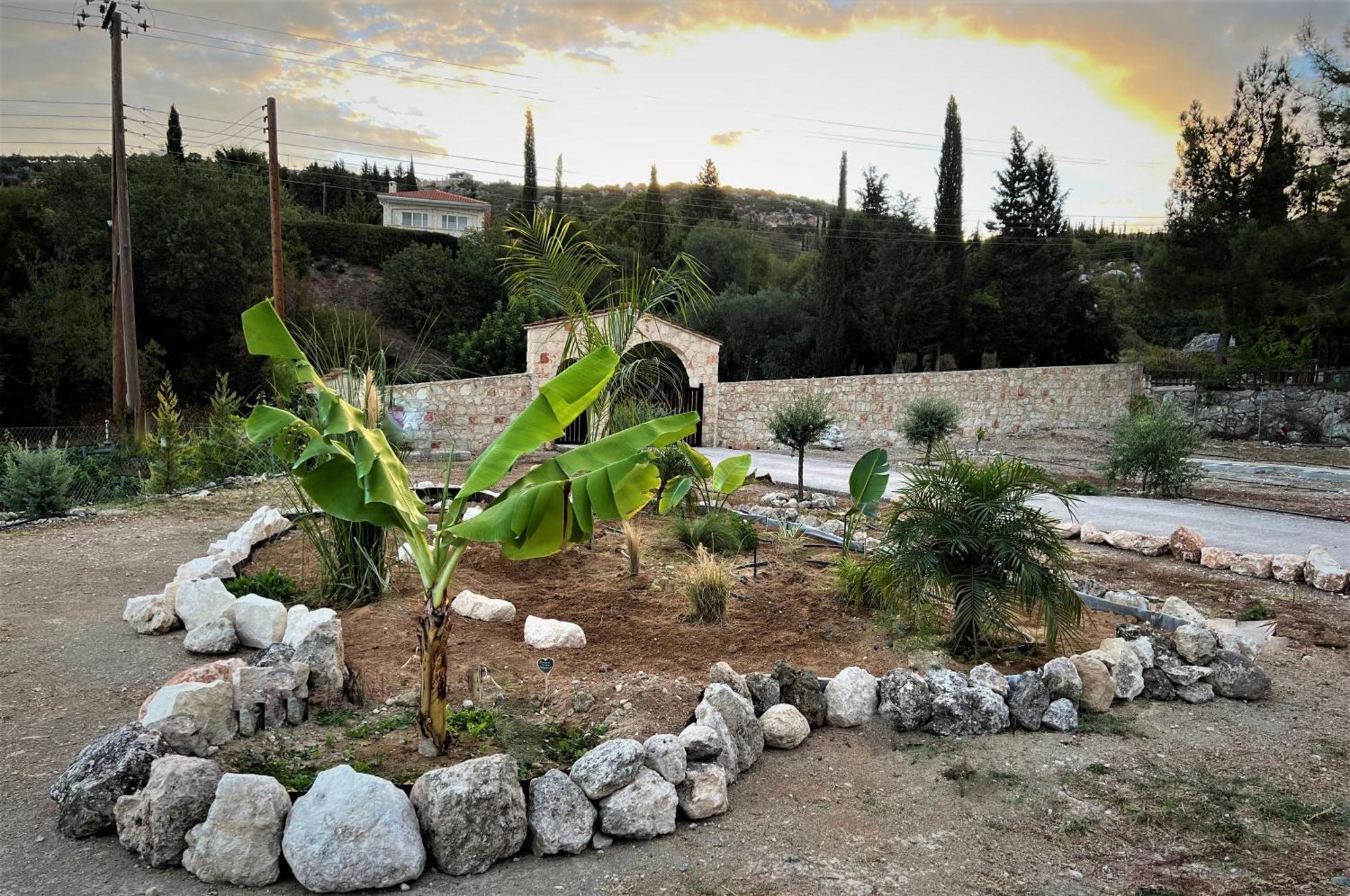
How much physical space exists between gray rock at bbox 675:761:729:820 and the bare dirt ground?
0.05m

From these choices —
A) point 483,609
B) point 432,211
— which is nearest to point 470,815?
point 483,609

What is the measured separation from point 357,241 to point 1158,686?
36123 millimetres

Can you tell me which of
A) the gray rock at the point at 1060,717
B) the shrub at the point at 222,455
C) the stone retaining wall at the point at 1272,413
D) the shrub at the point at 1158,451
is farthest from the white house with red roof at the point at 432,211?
the gray rock at the point at 1060,717

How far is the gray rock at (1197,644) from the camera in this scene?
4699 millimetres

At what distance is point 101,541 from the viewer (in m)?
7.88

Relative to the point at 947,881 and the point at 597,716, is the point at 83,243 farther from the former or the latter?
the point at 947,881

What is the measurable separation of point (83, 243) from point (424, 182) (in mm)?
39852

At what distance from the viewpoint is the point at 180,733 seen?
3.30 meters

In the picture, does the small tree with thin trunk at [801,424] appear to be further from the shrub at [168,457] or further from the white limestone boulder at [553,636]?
the shrub at [168,457]

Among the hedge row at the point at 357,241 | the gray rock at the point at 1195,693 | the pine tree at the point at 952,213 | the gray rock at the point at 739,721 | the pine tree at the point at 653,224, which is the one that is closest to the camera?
the gray rock at the point at 739,721

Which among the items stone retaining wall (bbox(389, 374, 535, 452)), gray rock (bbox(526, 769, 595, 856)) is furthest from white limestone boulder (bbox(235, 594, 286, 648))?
stone retaining wall (bbox(389, 374, 535, 452))

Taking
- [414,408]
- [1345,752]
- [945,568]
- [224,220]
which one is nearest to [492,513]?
[945,568]

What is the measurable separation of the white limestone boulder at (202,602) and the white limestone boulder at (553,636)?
1.79 meters

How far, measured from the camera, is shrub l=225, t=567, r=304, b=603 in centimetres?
575
